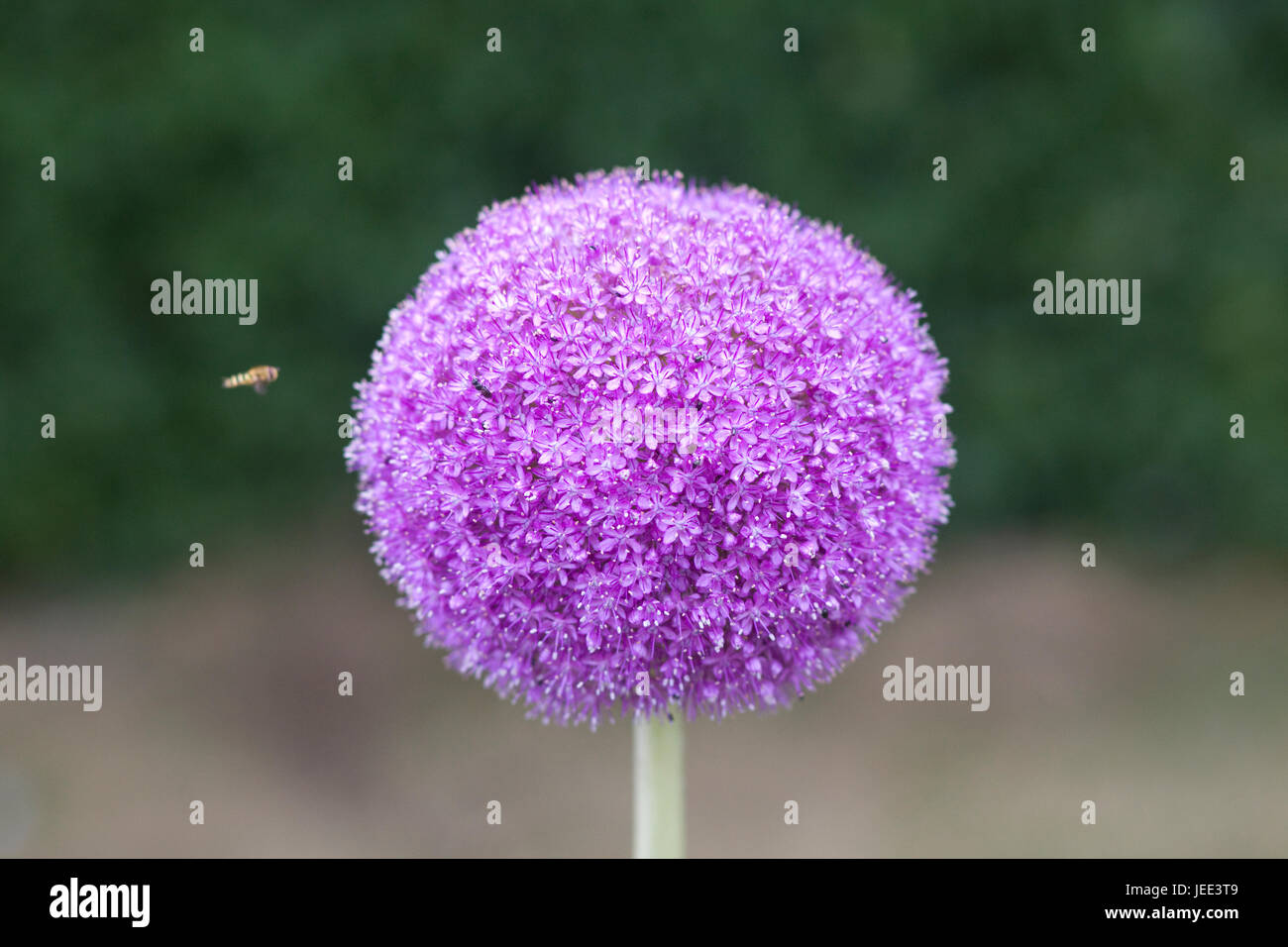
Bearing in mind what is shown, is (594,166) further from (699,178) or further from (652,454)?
(652,454)

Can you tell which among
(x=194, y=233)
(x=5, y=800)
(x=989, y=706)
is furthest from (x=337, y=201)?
(x=989, y=706)

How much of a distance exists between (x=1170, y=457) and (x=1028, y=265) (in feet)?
4.41

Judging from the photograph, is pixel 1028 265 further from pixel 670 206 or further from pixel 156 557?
pixel 156 557

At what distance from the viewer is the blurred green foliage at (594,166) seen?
516 cm

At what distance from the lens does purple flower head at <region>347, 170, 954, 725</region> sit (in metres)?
1.88

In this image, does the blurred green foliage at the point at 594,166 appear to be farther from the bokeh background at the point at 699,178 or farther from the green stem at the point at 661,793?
the green stem at the point at 661,793

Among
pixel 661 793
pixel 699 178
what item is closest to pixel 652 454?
pixel 661 793

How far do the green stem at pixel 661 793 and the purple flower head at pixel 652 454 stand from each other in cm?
14

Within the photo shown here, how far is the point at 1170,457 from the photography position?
589 cm

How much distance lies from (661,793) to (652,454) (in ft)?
2.64

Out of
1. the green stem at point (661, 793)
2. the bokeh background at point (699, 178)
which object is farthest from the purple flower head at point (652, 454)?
the bokeh background at point (699, 178)

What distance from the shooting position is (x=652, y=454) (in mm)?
1862

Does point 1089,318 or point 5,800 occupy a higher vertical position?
point 1089,318

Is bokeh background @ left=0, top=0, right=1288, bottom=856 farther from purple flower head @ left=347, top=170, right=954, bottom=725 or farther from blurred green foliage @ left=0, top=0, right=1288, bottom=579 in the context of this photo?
purple flower head @ left=347, top=170, right=954, bottom=725
